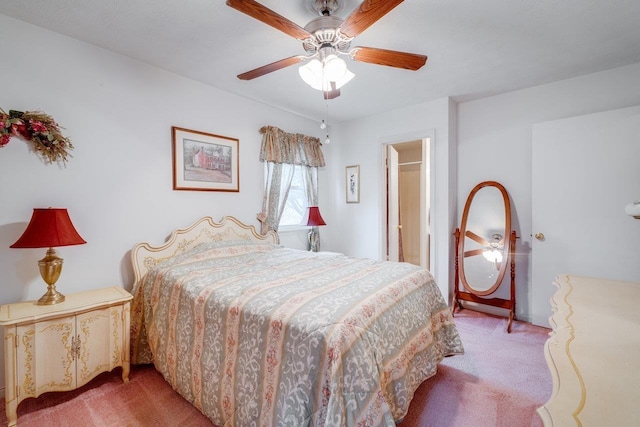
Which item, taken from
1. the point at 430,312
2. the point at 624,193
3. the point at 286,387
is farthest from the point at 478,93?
the point at 286,387

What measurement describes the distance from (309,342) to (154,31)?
7.70 ft

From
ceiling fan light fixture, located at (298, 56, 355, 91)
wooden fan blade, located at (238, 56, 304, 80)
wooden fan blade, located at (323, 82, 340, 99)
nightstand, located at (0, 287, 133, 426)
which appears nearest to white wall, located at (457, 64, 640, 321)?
wooden fan blade, located at (323, 82, 340, 99)

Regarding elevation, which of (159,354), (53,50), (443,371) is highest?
(53,50)

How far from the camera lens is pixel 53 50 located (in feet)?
6.68

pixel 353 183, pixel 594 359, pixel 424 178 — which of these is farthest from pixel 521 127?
pixel 594 359

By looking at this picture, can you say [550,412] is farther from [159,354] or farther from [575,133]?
[575,133]

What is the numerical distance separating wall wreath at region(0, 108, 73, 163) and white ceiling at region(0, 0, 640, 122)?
676mm

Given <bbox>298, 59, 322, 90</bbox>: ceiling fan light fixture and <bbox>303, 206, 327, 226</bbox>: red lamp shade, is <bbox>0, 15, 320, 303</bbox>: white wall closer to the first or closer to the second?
<bbox>303, 206, 327, 226</bbox>: red lamp shade

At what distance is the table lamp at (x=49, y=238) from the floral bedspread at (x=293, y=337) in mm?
549

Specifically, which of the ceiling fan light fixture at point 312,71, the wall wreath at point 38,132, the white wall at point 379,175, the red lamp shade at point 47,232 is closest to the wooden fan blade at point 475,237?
the white wall at point 379,175

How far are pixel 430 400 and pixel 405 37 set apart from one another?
100 inches

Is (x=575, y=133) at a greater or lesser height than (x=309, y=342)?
greater

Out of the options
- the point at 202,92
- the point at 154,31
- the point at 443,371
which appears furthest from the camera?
the point at 202,92

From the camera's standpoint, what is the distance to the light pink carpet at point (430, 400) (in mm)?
1647
